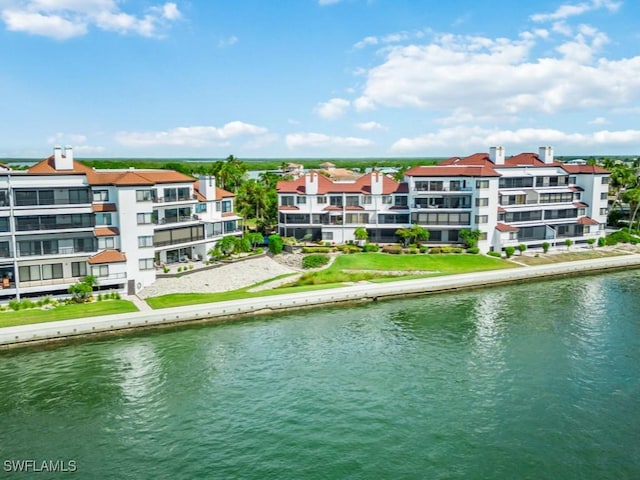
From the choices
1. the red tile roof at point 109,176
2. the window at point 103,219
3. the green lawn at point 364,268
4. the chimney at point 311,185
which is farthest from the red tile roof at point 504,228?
the window at point 103,219

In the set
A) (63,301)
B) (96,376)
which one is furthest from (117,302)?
(96,376)

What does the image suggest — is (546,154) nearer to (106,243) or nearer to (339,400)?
(106,243)

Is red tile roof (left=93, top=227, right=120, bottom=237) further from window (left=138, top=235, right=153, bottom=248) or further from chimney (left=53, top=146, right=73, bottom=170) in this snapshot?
chimney (left=53, top=146, right=73, bottom=170)

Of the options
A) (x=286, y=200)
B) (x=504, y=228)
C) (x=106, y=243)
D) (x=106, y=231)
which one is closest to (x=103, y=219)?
(x=106, y=231)

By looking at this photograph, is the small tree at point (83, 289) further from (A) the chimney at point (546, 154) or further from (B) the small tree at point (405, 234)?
(A) the chimney at point (546, 154)

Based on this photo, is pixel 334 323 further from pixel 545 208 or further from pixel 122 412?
pixel 545 208

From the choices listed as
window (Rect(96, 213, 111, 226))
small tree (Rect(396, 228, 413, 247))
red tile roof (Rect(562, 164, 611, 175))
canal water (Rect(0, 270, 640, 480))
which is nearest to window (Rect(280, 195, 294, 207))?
small tree (Rect(396, 228, 413, 247))
